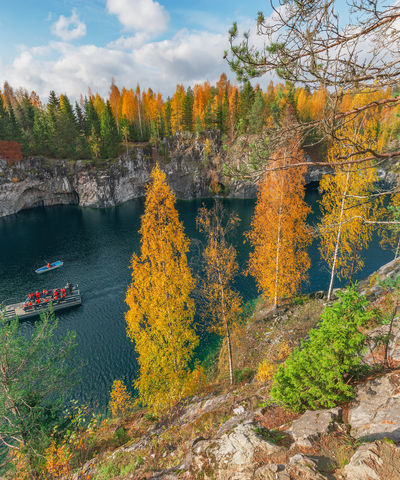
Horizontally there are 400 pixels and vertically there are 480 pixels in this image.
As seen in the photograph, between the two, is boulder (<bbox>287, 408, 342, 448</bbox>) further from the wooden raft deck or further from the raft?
the wooden raft deck

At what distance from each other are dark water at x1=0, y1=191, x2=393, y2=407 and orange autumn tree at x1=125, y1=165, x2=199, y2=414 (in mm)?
1362

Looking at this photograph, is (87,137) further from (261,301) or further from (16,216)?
(261,301)

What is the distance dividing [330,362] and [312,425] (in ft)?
4.60

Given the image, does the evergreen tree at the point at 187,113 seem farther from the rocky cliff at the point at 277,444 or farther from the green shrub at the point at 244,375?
the rocky cliff at the point at 277,444

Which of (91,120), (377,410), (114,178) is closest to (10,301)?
(377,410)

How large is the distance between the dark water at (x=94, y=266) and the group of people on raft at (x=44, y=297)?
1817mm

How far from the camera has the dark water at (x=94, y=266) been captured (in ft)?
63.2

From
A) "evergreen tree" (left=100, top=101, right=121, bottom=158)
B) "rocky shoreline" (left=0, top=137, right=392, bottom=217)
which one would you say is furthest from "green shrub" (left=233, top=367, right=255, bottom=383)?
"evergreen tree" (left=100, top=101, right=121, bottom=158)

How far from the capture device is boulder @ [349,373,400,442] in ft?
15.5

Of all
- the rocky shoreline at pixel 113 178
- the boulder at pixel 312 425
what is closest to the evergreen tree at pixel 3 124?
the rocky shoreline at pixel 113 178

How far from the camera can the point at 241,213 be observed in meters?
53.2

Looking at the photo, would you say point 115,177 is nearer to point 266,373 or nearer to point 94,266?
point 94,266

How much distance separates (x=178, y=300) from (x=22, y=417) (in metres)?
8.22

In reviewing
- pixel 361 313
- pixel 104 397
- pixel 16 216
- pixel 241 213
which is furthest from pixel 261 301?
pixel 16 216
